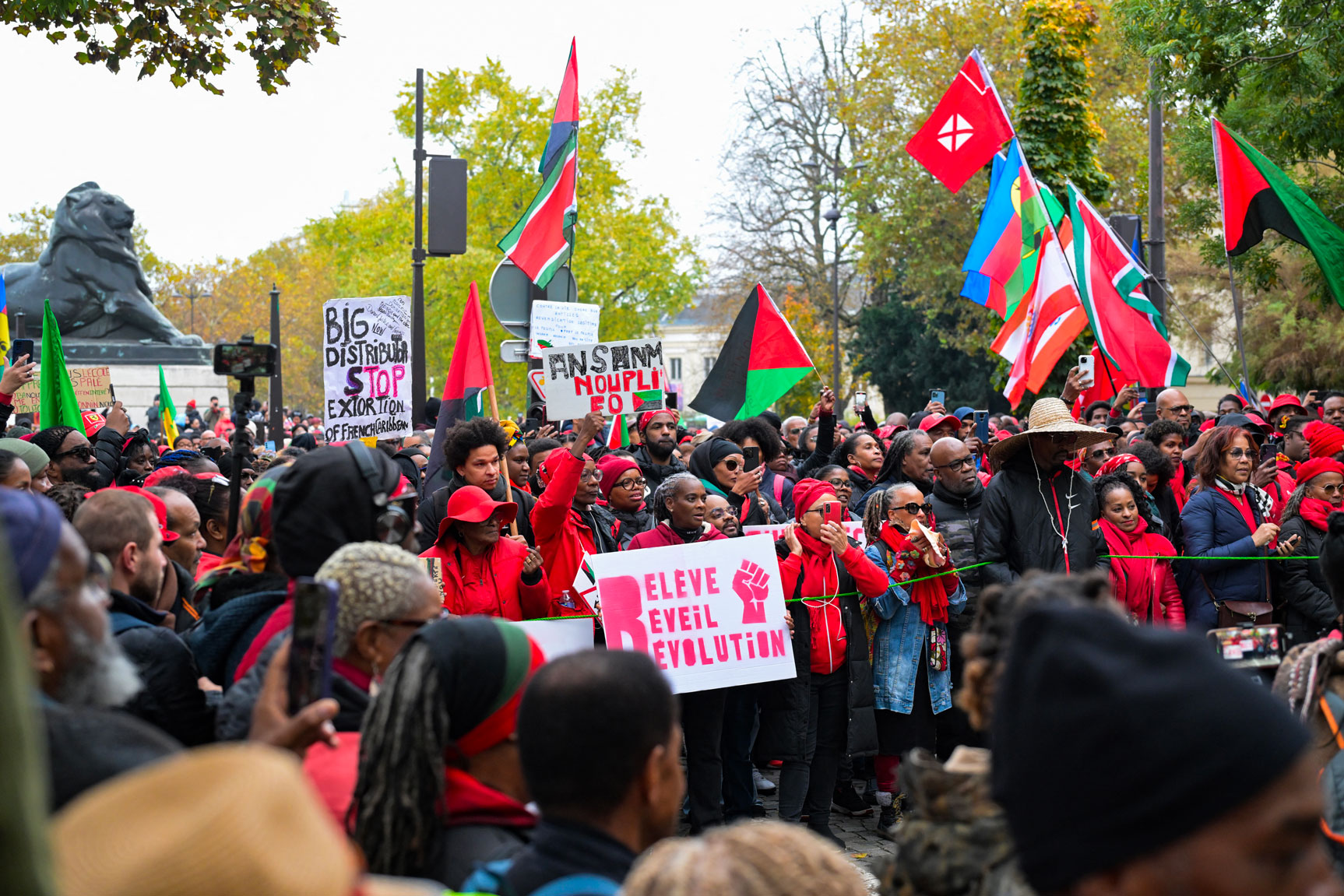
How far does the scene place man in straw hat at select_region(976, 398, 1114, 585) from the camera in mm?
7066

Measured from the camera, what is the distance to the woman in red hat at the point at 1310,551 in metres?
7.72

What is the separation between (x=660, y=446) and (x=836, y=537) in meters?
3.31

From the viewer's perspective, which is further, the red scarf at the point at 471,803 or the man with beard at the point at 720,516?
the man with beard at the point at 720,516

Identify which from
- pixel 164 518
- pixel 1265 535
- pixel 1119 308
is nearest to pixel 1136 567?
pixel 1265 535

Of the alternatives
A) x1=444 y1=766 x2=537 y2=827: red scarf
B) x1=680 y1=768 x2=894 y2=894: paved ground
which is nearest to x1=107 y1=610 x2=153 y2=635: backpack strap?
x1=444 y1=766 x2=537 y2=827: red scarf

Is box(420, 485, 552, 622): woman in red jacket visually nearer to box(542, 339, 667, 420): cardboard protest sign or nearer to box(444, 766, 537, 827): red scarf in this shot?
box(542, 339, 667, 420): cardboard protest sign

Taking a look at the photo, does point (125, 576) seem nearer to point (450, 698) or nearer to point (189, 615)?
point (189, 615)

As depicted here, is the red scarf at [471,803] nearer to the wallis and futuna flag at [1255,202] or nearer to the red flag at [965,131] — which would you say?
the red flag at [965,131]

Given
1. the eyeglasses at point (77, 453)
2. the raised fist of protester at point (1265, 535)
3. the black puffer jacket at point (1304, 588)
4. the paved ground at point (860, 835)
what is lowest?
the paved ground at point (860, 835)

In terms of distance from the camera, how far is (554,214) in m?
12.8

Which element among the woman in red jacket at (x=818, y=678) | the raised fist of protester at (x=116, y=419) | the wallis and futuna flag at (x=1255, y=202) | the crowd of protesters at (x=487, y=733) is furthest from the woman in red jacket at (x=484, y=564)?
the wallis and futuna flag at (x=1255, y=202)

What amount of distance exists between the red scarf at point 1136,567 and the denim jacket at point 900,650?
45.7 inches

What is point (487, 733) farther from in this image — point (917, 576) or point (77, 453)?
point (77, 453)

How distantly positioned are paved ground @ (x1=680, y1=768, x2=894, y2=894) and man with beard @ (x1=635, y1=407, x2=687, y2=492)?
2.77 m
